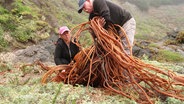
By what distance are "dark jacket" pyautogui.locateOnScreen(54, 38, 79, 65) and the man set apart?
3.99ft

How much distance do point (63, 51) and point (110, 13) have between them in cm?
159

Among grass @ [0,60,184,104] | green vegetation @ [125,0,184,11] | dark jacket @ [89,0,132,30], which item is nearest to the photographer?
grass @ [0,60,184,104]

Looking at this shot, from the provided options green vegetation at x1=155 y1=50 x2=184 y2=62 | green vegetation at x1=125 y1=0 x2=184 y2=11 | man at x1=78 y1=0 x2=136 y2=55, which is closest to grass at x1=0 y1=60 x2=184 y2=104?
man at x1=78 y1=0 x2=136 y2=55

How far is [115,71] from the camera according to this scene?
5684 mm

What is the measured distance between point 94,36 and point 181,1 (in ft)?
207

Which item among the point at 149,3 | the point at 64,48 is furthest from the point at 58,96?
the point at 149,3

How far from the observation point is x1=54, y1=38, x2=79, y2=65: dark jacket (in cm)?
698

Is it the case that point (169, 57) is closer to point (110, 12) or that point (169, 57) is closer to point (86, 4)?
point (110, 12)

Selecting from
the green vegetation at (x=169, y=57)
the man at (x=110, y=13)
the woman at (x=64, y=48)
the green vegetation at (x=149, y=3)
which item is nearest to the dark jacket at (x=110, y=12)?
the man at (x=110, y=13)

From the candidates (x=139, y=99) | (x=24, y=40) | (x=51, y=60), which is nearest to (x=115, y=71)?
(x=139, y=99)

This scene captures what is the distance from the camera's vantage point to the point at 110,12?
5.99m

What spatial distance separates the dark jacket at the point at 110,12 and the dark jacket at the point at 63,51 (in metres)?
1.23

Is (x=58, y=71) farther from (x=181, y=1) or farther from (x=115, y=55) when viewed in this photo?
(x=181, y=1)

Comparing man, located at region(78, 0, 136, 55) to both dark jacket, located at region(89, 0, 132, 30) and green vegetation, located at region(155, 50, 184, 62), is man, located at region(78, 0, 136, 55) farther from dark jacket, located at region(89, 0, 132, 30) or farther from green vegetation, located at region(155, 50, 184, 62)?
green vegetation, located at region(155, 50, 184, 62)
